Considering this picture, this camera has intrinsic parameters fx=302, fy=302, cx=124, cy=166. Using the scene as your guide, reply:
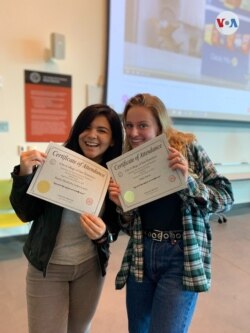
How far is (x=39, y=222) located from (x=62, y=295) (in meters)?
0.30

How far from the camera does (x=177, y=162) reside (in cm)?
109

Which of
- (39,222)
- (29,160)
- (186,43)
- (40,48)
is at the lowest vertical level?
(39,222)

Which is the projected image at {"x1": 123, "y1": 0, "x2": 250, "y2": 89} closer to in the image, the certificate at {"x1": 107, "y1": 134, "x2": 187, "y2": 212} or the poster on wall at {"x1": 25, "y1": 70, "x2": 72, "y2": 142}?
the poster on wall at {"x1": 25, "y1": 70, "x2": 72, "y2": 142}

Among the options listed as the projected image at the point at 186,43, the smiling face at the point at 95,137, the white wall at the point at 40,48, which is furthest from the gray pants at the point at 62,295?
the projected image at the point at 186,43

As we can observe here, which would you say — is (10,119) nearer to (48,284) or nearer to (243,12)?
(48,284)

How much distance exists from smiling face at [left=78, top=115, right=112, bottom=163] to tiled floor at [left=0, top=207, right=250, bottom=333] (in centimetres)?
137

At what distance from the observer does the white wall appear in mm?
3062

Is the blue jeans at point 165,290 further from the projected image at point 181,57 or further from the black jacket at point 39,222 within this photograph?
the projected image at point 181,57

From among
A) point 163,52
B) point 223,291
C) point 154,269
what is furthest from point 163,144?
point 163,52

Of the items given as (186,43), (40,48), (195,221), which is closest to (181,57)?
(186,43)

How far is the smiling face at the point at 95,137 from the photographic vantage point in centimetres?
121

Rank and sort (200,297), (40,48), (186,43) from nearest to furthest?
(200,297) → (40,48) → (186,43)

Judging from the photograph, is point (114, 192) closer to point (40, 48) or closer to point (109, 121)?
point (109, 121)

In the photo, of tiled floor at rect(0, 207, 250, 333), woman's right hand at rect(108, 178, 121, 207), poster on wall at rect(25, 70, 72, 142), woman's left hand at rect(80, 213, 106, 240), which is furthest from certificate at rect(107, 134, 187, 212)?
poster on wall at rect(25, 70, 72, 142)
